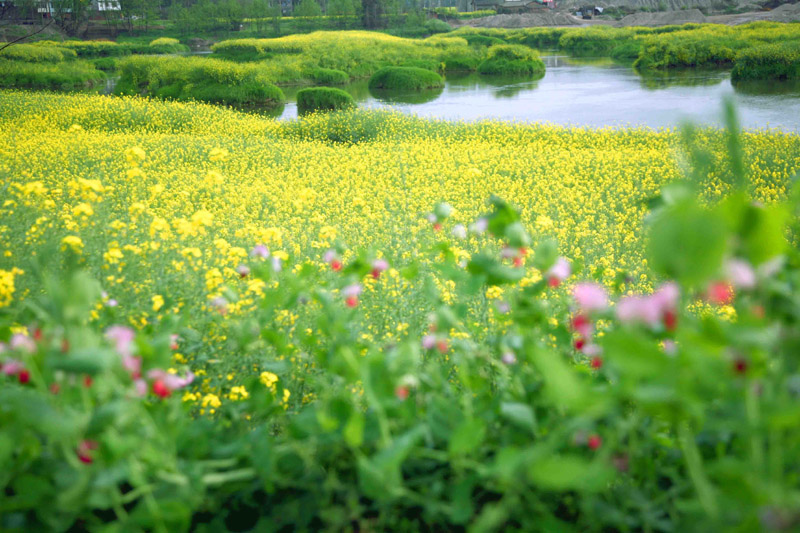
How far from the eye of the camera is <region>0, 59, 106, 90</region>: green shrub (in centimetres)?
2106

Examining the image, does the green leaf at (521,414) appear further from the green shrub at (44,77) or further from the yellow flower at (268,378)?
the green shrub at (44,77)

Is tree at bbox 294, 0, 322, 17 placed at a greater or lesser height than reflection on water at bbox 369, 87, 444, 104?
greater

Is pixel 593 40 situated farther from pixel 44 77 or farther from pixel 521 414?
pixel 521 414

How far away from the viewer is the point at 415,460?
46.0 inches

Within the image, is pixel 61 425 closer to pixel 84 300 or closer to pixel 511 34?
pixel 84 300

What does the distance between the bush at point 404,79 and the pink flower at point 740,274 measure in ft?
75.9

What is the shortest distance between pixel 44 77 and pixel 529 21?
49.2m

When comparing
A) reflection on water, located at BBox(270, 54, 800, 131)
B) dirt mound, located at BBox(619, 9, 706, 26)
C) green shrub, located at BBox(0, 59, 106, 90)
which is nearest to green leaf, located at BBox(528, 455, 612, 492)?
reflection on water, located at BBox(270, 54, 800, 131)

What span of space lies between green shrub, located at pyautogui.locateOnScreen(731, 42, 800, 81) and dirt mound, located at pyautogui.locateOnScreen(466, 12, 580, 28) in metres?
40.6

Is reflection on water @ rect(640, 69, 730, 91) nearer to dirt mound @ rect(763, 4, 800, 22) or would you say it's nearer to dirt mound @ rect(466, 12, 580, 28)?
dirt mound @ rect(763, 4, 800, 22)

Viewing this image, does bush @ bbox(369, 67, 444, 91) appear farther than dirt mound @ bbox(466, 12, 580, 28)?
No

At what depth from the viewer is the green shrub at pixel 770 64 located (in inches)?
741

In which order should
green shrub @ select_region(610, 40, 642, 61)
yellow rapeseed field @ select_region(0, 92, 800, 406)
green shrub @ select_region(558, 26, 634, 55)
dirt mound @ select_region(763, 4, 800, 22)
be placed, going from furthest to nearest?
dirt mound @ select_region(763, 4, 800, 22)
green shrub @ select_region(558, 26, 634, 55)
green shrub @ select_region(610, 40, 642, 61)
yellow rapeseed field @ select_region(0, 92, 800, 406)

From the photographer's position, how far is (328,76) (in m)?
25.2
